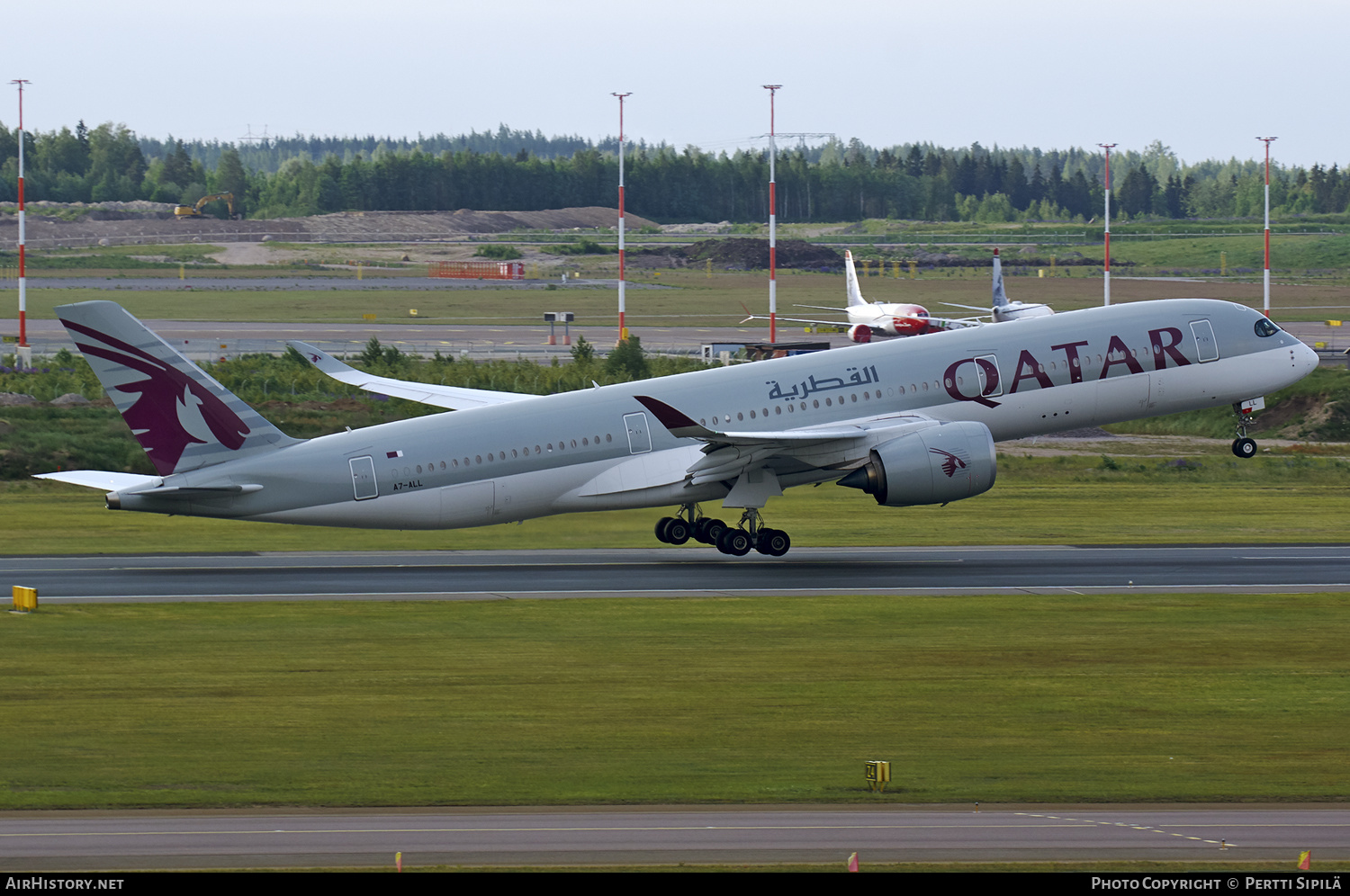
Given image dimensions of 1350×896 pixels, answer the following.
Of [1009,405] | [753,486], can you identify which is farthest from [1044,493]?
[753,486]

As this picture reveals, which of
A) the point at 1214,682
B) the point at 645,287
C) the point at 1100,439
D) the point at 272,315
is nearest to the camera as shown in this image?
the point at 1214,682

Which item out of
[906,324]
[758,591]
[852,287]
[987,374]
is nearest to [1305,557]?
[987,374]

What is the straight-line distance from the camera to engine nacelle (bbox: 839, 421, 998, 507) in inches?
1666

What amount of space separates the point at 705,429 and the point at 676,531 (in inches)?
260

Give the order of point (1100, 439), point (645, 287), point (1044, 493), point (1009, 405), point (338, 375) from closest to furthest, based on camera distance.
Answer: point (1009, 405) → point (338, 375) → point (1044, 493) → point (1100, 439) → point (645, 287)

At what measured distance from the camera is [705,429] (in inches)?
1606

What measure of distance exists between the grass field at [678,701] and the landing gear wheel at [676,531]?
310 inches

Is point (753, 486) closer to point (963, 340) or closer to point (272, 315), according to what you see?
point (963, 340)

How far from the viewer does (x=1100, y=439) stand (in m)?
76.2

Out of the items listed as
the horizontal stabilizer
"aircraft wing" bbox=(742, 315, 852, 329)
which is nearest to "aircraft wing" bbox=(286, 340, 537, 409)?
the horizontal stabilizer

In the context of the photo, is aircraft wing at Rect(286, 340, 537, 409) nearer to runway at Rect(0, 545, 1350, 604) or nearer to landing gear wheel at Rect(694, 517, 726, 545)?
runway at Rect(0, 545, 1350, 604)

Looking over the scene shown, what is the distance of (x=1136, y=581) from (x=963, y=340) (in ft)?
28.5

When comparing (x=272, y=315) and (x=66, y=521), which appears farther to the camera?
(x=272, y=315)

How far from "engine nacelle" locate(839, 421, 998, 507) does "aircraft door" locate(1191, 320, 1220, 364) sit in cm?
858
